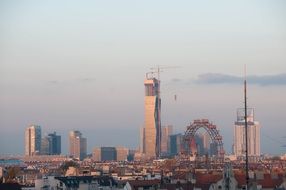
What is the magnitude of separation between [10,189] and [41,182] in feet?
21.3

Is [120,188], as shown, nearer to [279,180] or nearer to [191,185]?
[191,185]

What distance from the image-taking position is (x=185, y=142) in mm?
143375

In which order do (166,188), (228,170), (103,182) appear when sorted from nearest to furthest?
1. (228,170)
2. (166,188)
3. (103,182)

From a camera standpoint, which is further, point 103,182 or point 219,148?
point 219,148

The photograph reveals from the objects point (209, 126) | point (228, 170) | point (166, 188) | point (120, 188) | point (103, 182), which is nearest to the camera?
point (228, 170)

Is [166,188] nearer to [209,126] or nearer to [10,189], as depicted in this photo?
[10,189]

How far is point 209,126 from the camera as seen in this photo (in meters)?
142

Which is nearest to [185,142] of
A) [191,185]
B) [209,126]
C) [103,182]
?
[209,126]

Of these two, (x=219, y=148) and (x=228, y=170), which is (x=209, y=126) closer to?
(x=219, y=148)

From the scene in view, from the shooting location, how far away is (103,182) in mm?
78500

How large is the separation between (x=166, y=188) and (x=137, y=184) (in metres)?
9.04

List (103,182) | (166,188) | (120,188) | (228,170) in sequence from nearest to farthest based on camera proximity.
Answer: (228,170) → (166,188) → (120,188) → (103,182)

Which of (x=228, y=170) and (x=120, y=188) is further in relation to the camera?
(x=120, y=188)

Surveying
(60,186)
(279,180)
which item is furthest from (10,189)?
(279,180)
